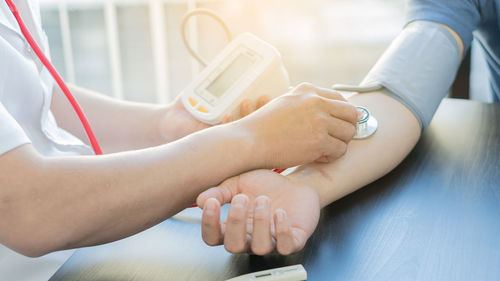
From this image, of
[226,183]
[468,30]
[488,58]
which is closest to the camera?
[226,183]

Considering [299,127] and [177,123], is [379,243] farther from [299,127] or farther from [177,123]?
[177,123]

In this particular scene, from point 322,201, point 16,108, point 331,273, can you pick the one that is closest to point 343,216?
point 322,201

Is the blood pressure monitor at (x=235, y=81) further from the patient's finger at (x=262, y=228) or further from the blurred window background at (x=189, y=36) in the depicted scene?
the blurred window background at (x=189, y=36)

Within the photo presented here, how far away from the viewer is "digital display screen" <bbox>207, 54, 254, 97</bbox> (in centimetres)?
87

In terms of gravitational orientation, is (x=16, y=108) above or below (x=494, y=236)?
above

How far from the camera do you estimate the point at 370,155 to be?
785mm

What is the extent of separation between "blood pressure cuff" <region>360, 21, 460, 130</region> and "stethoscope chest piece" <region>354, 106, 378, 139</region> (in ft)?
0.28

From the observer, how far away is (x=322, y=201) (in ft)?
2.25

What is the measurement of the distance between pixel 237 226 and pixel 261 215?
0.10 ft

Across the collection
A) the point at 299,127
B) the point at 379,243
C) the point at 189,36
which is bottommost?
the point at 189,36

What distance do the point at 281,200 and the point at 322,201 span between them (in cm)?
8

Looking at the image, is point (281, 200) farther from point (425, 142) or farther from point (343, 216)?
point (425, 142)

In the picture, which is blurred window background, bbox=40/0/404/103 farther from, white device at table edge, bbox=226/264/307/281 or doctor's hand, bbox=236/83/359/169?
white device at table edge, bbox=226/264/307/281

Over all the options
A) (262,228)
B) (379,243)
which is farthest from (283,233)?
(379,243)
